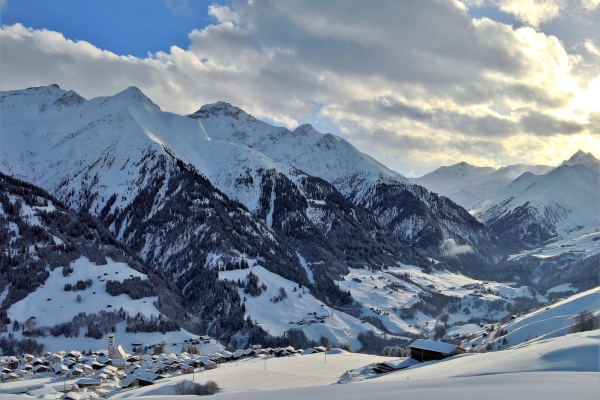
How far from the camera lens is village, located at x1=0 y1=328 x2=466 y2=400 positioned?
9088 centimetres

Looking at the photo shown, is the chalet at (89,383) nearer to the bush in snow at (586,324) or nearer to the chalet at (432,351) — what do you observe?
the chalet at (432,351)

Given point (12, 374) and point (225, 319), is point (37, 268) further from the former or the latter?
point (12, 374)

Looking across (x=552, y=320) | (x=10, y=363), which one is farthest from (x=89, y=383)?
(x=552, y=320)

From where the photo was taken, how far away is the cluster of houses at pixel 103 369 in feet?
310

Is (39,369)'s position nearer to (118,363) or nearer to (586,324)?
(118,363)

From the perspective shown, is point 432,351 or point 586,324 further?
point 432,351

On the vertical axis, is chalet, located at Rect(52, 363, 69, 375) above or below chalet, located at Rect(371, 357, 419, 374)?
below

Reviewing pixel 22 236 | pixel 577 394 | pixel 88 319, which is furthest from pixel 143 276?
pixel 577 394

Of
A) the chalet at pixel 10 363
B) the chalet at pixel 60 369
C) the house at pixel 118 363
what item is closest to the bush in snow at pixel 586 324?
the house at pixel 118 363

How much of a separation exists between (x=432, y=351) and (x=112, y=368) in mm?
69309

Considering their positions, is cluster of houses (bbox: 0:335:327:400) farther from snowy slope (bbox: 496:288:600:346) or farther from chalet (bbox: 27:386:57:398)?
snowy slope (bbox: 496:288:600:346)

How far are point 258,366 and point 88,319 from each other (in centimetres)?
8360

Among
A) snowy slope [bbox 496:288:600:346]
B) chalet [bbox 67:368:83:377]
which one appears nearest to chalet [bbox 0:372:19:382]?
chalet [bbox 67:368:83:377]

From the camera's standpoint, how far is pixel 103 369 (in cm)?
10838
